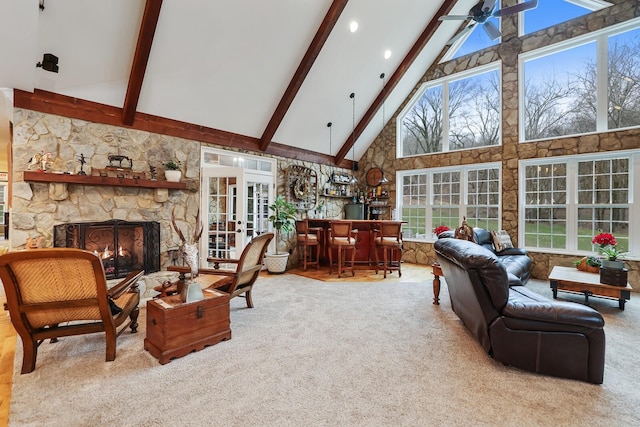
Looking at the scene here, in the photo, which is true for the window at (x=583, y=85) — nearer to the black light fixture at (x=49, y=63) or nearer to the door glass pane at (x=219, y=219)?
the door glass pane at (x=219, y=219)

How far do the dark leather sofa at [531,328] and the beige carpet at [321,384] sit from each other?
0.11 meters

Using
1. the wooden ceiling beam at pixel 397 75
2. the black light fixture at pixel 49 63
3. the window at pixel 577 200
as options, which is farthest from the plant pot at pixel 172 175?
the window at pixel 577 200

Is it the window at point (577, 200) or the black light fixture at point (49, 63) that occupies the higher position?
the black light fixture at point (49, 63)

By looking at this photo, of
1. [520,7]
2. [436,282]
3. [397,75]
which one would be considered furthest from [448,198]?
[520,7]

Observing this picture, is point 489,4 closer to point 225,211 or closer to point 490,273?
point 490,273

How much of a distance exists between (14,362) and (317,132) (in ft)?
19.9

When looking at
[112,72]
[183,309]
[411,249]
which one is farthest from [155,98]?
[411,249]

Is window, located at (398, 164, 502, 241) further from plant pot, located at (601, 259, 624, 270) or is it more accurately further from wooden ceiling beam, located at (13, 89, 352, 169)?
wooden ceiling beam, located at (13, 89, 352, 169)

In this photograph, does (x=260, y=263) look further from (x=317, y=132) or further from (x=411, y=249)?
(x=411, y=249)

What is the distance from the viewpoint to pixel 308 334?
293 cm

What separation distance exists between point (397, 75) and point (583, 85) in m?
3.45

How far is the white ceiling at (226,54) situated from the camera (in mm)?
3334

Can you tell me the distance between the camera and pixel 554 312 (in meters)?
2.19

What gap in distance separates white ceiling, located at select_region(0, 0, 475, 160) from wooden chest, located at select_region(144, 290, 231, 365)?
288cm
